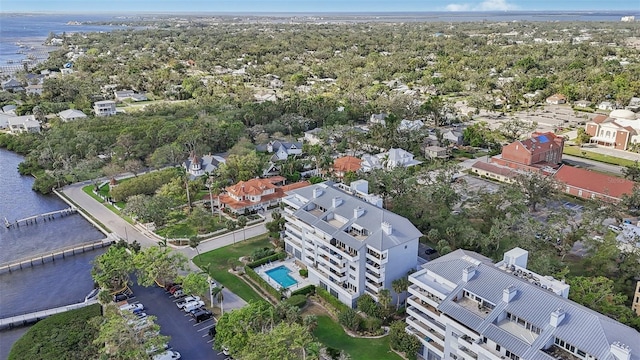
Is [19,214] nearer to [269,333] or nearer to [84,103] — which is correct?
[269,333]

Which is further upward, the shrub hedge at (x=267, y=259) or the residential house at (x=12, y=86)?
the residential house at (x=12, y=86)

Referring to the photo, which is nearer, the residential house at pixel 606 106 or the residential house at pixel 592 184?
the residential house at pixel 592 184

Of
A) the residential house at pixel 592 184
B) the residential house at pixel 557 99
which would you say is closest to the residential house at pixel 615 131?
the residential house at pixel 592 184

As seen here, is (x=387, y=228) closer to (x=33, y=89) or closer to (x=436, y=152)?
(x=436, y=152)

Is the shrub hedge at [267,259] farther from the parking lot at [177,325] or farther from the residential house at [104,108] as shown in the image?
the residential house at [104,108]

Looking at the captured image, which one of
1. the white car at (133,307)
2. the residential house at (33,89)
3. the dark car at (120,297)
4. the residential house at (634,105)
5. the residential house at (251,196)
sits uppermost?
the residential house at (33,89)

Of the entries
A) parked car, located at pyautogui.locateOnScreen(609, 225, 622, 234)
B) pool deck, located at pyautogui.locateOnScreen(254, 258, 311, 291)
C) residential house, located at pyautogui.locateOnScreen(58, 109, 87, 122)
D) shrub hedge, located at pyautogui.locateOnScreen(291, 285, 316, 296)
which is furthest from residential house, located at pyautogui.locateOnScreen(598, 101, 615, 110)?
residential house, located at pyautogui.locateOnScreen(58, 109, 87, 122)
